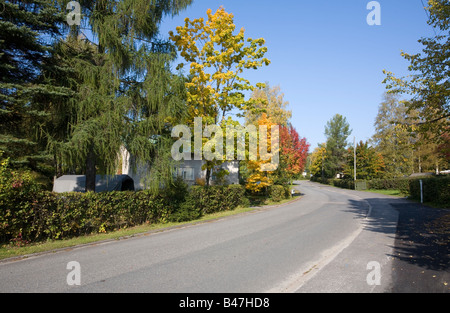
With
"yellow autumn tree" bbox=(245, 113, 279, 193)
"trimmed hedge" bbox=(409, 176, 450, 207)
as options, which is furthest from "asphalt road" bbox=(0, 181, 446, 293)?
"trimmed hedge" bbox=(409, 176, 450, 207)

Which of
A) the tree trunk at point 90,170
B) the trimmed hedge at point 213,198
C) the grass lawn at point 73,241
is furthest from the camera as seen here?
the trimmed hedge at point 213,198

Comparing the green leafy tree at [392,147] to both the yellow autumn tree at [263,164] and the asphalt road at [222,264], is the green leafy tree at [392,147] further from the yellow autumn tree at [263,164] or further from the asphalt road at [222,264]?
the asphalt road at [222,264]

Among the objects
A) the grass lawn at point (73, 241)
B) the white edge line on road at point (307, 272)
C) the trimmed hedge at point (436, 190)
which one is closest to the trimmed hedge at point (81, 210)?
the grass lawn at point (73, 241)

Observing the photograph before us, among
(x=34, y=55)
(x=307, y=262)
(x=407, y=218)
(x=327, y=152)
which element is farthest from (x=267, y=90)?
(x=307, y=262)

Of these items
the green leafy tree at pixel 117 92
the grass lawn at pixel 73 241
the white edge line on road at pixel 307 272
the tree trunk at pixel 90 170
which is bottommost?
the grass lawn at pixel 73 241

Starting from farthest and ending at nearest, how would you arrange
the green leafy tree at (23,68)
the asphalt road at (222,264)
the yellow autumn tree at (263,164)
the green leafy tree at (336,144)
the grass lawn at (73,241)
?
the green leafy tree at (336,144) < the yellow autumn tree at (263,164) < the green leafy tree at (23,68) < the grass lawn at (73,241) < the asphalt road at (222,264)

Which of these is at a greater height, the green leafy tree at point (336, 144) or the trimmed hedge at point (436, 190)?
the green leafy tree at point (336, 144)

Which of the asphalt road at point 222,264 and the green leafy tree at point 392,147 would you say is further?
the green leafy tree at point 392,147

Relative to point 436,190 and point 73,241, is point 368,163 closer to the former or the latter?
point 436,190

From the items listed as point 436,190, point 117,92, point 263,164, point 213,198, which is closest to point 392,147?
point 436,190

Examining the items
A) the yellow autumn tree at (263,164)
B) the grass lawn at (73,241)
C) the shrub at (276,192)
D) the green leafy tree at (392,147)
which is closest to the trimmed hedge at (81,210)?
the grass lawn at (73,241)

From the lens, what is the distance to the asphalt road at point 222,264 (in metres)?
4.95
